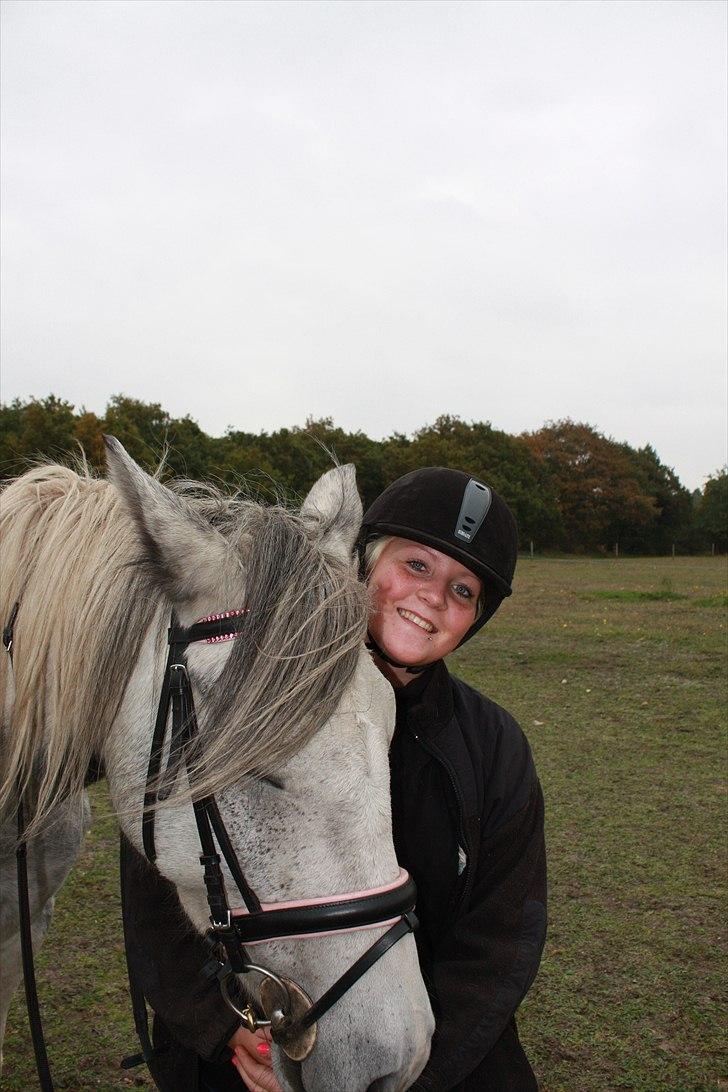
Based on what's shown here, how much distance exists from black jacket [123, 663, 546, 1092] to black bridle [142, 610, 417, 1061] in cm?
42

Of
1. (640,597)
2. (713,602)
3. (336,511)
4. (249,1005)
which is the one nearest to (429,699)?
(336,511)

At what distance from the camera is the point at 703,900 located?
4367 millimetres

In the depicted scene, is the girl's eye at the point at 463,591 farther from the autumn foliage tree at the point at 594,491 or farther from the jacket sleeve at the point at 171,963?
the autumn foliage tree at the point at 594,491

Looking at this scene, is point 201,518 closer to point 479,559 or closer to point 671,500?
point 479,559

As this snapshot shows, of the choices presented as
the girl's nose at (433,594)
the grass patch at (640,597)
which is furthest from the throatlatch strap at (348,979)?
the grass patch at (640,597)

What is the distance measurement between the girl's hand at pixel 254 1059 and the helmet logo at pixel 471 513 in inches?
54.3

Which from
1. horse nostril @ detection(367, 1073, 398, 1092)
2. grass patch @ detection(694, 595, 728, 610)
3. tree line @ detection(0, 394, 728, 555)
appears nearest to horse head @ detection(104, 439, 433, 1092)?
horse nostril @ detection(367, 1073, 398, 1092)

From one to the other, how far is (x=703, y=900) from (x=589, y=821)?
44.7 inches

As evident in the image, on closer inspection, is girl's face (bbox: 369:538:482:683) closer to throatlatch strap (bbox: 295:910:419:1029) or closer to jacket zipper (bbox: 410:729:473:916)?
jacket zipper (bbox: 410:729:473:916)

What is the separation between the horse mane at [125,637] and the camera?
1560mm

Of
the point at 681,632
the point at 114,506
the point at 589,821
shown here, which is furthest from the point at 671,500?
the point at 114,506

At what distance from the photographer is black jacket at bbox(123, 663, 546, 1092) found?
195 cm

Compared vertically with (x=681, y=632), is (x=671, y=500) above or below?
above

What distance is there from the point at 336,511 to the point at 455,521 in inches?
17.1
